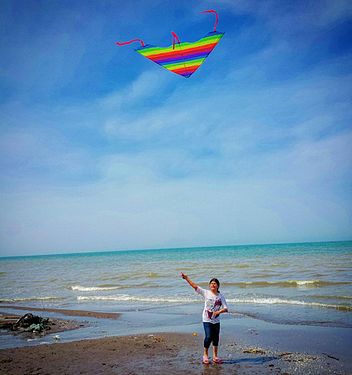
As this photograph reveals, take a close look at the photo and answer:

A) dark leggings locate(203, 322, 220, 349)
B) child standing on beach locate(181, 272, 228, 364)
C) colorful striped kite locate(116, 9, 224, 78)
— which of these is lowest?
dark leggings locate(203, 322, 220, 349)

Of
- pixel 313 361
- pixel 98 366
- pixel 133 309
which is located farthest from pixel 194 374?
pixel 133 309

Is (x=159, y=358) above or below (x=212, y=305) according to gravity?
below

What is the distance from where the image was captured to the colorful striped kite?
584cm

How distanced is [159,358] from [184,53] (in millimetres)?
6012

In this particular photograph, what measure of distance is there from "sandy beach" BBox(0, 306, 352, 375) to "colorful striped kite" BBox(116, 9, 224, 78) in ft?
17.9

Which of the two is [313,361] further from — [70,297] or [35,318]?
[70,297]

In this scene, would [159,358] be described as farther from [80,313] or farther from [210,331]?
[80,313]

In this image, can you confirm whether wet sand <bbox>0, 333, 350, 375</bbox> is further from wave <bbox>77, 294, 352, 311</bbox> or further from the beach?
wave <bbox>77, 294, 352, 311</bbox>

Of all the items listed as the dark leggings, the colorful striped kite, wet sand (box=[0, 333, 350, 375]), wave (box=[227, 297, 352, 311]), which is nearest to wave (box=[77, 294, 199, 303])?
wave (box=[227, 297, 352, 311])

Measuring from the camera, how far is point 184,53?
5.88 meters

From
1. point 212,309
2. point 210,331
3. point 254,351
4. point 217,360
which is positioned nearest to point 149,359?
point 217,360

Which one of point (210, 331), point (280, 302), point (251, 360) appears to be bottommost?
point (280, 302)

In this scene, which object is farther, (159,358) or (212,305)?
(159,358)

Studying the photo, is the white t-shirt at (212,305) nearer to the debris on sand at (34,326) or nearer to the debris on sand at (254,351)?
the debris on sand at (254,351)
